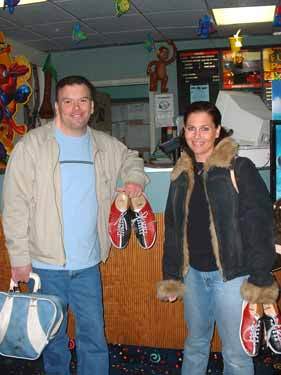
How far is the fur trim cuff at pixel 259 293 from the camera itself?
1.63 m

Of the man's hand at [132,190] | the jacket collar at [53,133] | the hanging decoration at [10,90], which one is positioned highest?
the hanging decoration at [10,90]

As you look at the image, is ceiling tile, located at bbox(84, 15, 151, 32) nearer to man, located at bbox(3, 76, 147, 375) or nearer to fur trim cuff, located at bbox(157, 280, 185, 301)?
man, located at bbox(3, 76, 147, 375)

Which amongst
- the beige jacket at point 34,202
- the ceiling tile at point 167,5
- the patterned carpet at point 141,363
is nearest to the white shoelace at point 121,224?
the beige jacket at point 34,202

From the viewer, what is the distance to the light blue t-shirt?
1.85 m

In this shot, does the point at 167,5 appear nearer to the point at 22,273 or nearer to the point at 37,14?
the point at 37,14

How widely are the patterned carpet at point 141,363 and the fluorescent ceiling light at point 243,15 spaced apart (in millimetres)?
3420

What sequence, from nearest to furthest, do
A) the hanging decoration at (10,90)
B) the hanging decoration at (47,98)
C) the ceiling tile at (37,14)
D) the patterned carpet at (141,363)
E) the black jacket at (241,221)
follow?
the black jacket at (241,221), the patterned carpet at (141,363), the hanging decoration at (10,90), the ceiling tile at (37,14), the hanging decoration at (47,98)

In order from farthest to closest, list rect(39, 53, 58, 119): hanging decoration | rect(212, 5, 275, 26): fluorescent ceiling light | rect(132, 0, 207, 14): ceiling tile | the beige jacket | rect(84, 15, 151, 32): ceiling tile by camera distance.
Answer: rect(39, 53, 58, 119): hanging decoration, rect(84, 15, 151, 32): ceiling tile, rect(212, 5, 275, 26): fluorescent ceiling light, rect(132, 0, 207, 14): ceiling tile, the beige jacket

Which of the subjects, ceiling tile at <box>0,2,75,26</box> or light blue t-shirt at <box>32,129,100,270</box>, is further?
ceiling tile at <box>0,2,75,26</box>

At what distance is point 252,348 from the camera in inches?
66.8

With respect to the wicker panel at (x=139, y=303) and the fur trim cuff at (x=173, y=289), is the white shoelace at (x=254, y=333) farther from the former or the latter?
the wicker panel at (x=139, y=303)

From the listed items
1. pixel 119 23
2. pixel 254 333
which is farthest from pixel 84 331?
pixel 119 23

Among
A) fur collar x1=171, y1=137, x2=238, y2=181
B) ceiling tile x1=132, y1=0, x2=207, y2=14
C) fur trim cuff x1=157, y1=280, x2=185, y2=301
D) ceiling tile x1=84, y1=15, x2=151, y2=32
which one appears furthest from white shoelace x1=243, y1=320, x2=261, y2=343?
ceiling tile x1=84, y1=15, x2=151, y2=32

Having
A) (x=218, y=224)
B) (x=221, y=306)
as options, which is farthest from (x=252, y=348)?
(x=218, y=224)
